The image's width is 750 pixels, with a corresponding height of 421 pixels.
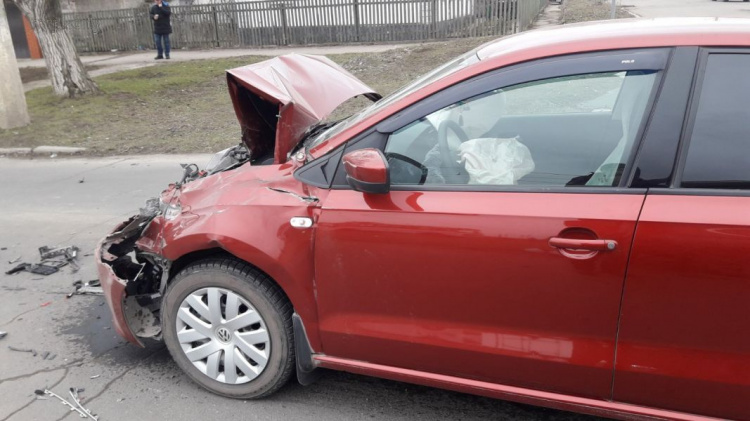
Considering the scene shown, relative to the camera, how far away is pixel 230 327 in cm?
324

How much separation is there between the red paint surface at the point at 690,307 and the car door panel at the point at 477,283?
3.0 inches

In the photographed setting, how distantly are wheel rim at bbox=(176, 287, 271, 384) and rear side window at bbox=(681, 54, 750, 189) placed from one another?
2.10 m

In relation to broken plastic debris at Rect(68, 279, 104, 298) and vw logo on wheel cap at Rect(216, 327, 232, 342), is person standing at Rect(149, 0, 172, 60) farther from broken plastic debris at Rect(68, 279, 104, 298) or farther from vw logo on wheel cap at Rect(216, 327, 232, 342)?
vw logo on wheel cap at Rect(216, 327, 232, 342)

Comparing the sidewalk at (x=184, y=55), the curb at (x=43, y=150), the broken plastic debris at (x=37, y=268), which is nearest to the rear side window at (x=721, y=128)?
the broken plastic debris at (x=37, y=268)

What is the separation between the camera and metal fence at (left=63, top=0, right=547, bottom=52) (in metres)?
18.8

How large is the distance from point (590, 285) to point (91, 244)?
4717 mm

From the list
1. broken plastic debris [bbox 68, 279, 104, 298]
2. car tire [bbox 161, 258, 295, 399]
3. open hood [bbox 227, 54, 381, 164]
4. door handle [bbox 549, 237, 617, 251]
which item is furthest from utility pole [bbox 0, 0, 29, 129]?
door handle [bbox 549, 237, 617, 251]

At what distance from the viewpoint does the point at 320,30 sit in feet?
68.3

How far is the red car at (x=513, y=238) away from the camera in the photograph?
7.86 ft

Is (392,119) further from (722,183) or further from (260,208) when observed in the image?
(722,183)

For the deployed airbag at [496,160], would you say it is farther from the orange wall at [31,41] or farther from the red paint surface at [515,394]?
the orange wall at [31,41]

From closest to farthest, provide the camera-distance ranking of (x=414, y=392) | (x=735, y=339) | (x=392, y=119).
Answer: (x=735, y=339) → (x=392, y=119) → (x=414, y=392)

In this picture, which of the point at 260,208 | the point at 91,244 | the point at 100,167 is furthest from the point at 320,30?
the point at 260,208

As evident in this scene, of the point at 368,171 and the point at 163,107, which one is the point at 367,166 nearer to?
the point at 368,171
